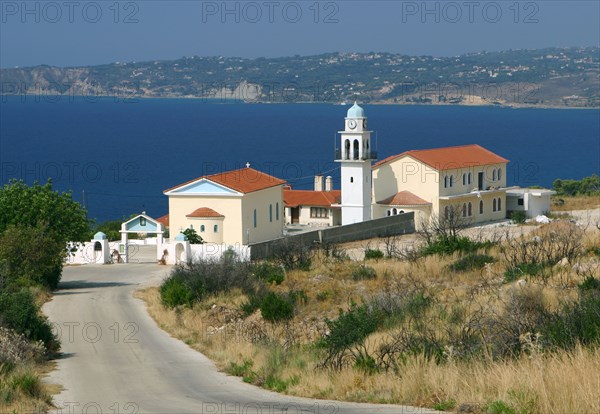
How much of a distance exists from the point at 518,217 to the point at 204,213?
16735mm

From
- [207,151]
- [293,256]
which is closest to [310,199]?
[293,256]

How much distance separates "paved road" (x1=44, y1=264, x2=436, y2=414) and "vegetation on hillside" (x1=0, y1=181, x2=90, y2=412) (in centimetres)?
39

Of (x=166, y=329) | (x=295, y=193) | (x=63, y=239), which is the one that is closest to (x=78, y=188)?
(x=295, y=193)

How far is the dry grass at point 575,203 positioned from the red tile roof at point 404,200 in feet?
28.2

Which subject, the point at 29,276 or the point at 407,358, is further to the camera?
the point at 29,276

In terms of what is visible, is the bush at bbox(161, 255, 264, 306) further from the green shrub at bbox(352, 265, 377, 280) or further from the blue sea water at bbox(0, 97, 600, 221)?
the blue sea water at bbox(0, 97, 600, 221)

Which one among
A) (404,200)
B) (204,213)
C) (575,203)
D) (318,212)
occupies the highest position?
(575,203)

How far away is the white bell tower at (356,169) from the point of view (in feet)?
159

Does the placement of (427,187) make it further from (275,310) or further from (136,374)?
(136,374)

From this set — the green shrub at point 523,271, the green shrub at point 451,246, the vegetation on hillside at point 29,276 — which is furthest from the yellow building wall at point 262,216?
the green shrub at point 523,271

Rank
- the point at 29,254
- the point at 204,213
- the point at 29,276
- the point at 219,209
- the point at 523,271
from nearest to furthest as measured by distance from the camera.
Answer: the point at 523,271, the point at 29,276, the point at 29,254, the point at 204,213, the point at 219,209

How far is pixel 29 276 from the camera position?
26.3 meters

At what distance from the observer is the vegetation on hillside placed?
12.2 m

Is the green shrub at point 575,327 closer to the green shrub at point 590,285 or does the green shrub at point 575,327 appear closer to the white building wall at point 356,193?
the green shrub at point 590,285
